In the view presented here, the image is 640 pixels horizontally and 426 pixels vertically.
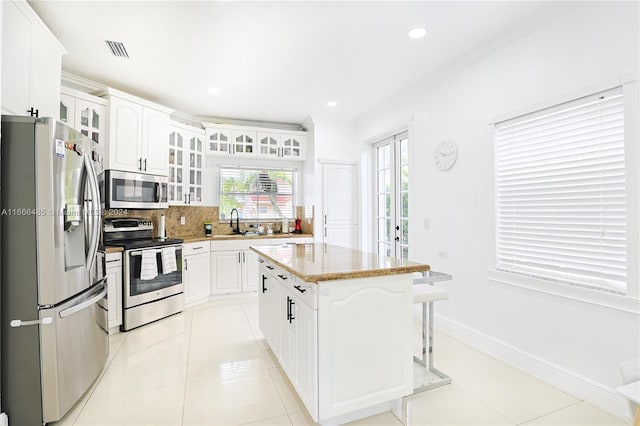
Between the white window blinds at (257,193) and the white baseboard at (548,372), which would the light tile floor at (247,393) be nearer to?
the white baseboard at (548,372)

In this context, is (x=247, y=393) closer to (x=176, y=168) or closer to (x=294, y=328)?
(x=294, y=328)

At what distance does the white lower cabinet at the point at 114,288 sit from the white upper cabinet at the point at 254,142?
85.1 inches

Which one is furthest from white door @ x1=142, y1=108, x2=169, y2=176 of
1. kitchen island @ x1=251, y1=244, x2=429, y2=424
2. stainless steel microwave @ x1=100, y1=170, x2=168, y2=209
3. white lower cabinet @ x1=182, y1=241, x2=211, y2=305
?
kitchen island @ x1=251, y1=244, x2=429, y2=424

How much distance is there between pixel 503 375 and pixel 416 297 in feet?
3.29

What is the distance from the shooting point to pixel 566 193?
2.25 metres

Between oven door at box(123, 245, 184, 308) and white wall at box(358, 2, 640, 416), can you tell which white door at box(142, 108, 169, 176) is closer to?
oven door at box(123, 245, 184, 308)

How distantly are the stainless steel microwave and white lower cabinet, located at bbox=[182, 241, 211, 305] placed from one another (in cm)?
70

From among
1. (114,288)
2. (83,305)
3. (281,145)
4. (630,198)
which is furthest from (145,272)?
(630,198)

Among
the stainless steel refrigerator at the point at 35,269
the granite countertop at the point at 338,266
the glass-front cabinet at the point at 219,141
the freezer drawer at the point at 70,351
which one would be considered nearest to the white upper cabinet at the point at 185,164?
the glass-front cabinet at the point at 219,141

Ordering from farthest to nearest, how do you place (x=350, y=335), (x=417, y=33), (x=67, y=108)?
(x=67, y=108) < (x=417, y=33) < (x=350, y=335)

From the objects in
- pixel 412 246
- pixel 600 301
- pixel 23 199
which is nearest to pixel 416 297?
pixel 600 301

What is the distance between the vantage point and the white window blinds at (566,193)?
200cm

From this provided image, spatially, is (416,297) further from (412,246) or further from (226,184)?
(226,184)

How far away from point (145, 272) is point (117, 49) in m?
2.26
